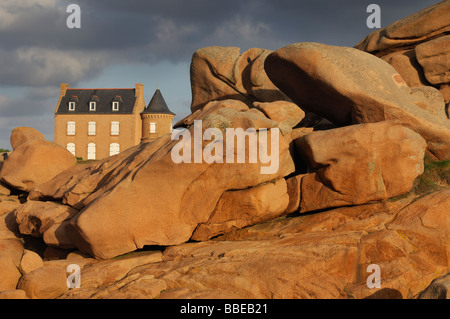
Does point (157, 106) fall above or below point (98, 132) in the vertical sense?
above

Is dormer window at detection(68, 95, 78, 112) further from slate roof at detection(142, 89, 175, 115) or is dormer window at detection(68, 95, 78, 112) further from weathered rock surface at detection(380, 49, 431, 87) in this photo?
weathered rock surface at detection(380, 49, 431, 87)

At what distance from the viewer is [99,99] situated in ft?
183

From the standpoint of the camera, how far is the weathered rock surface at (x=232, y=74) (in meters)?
19.9

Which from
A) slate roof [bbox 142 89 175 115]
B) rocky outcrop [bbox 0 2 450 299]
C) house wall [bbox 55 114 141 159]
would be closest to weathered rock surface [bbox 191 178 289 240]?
rocky outcrop [bbox 0 2 450 299]

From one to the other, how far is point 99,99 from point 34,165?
37650mm

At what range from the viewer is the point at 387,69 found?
53.4 feet

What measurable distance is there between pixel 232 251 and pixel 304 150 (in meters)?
4.02

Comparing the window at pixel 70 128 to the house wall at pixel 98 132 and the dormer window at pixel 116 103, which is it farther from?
the dormer window at pixel 116 103

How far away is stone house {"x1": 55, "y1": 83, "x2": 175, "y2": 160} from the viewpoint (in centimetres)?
5403

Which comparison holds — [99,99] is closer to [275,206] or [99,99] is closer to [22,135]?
[22,135]

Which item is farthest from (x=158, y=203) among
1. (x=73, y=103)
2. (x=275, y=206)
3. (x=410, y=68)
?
(x=73, y=103)

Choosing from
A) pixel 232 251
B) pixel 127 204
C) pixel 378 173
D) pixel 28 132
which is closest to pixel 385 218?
pixel 378 173

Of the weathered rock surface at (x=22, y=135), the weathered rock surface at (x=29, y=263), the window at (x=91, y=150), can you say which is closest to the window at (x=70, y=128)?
the window at (x=91, y=150)
